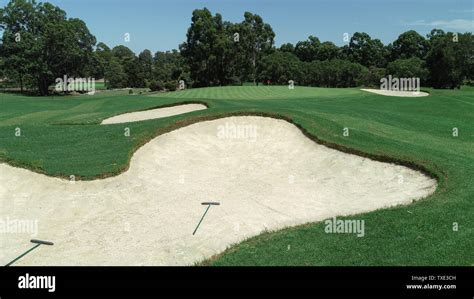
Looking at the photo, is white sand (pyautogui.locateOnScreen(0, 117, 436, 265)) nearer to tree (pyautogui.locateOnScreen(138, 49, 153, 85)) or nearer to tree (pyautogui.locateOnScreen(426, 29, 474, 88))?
tree (pyautogui.locateOnScreen(426, 29, 474, 88))

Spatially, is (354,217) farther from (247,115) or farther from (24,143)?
(24,143)

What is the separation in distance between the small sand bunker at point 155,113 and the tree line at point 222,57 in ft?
211

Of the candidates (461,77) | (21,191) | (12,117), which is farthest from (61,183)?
(461,77)

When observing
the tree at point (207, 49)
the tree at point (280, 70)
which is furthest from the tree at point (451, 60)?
the tree at point (207, 49)

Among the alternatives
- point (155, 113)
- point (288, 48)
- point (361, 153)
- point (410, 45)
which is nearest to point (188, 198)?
point (361, 153)

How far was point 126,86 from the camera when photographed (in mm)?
137000

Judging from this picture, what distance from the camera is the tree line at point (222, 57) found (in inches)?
3612

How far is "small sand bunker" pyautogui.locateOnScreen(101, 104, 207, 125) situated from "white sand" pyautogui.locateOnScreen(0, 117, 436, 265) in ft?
35.9

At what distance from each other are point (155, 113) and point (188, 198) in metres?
19.2

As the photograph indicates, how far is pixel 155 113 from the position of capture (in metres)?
34.3

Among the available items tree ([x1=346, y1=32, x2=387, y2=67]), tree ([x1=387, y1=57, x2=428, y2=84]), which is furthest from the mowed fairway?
tree ([x1=346, y1=32, x2=387, y2=67])

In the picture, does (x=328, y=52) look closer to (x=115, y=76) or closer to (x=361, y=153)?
(x=115, y=76)

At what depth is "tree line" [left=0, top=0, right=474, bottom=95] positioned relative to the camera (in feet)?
301

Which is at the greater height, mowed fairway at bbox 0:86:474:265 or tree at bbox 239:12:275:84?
tree at bbox 239:12:275:84
